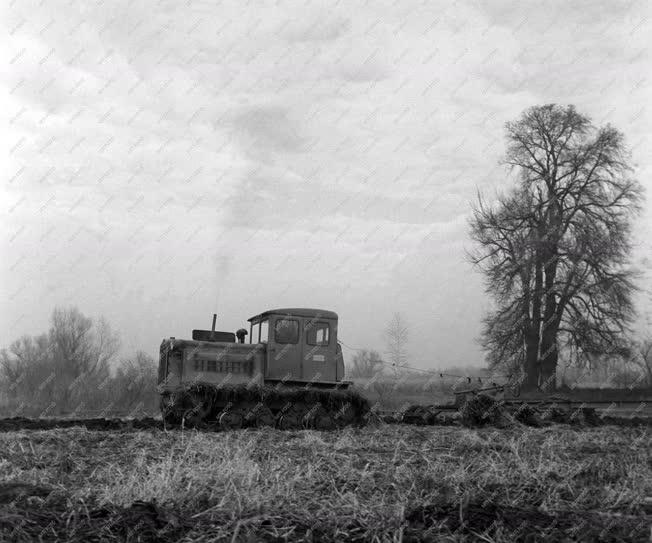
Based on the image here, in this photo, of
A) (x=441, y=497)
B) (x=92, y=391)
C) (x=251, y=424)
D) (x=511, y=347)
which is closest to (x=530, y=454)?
(x=441, y=497)

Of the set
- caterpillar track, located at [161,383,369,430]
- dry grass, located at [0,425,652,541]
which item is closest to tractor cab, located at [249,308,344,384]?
caterpillar track, located at [161,383,369,430]

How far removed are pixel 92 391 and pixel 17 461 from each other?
86.7ft

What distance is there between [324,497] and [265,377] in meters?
11.9

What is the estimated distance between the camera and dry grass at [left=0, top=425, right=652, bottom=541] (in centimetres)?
439

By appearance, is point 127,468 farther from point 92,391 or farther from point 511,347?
point 92,391

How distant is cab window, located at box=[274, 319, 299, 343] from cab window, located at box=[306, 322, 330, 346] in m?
0.31

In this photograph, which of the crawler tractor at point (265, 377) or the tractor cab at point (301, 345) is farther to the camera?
the tractor cab at point (301, 345)

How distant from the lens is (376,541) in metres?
4.33

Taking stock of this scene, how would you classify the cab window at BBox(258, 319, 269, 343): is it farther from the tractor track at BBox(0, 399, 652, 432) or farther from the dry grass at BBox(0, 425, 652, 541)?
the dry grass at BBox(0, 425, 652, 541)

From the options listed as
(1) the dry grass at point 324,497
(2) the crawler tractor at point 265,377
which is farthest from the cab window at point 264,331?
(1) the dry grass at point 324,497

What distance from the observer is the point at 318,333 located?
58.2ft

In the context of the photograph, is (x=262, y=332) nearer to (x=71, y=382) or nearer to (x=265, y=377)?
Answer: (x=265, y=377)

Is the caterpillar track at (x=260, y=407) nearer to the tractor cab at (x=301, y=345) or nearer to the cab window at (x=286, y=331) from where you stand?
the tractor cab at (x=301, y=345)

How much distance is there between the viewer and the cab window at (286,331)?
57.4ft
